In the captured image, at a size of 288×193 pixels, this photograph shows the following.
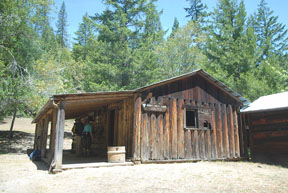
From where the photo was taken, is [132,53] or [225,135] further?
[132,53]

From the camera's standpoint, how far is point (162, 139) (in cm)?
1002

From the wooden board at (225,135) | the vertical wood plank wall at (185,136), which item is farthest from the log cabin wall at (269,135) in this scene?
the wooden board at (225,135)

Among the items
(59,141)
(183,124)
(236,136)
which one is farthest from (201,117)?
(59,141)

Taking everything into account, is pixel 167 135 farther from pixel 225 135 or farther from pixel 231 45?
pixel 231 45

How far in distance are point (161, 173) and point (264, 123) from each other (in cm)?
751

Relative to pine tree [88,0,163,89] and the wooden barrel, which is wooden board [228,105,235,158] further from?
pine tree [88,0,163,89]

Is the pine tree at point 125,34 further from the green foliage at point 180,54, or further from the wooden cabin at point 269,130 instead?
the wooden cabin at point 269,130

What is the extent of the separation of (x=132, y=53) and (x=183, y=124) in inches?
576

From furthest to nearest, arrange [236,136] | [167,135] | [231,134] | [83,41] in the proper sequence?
[83,41] → [236,136] → [231,134] → [167,135]

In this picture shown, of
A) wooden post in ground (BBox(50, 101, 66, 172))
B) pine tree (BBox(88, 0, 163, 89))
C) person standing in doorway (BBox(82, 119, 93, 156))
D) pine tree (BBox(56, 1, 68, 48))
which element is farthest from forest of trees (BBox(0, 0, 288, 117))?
pine tree (BBox(56, 1, 68, 48))

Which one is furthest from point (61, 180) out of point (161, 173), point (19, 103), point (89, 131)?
point (19, 103)

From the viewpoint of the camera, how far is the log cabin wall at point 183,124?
980 centimetres

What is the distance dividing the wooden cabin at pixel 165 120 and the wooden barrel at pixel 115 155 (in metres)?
0.49

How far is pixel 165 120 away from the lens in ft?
33.6
